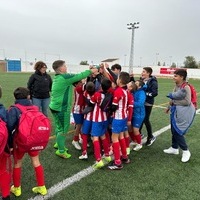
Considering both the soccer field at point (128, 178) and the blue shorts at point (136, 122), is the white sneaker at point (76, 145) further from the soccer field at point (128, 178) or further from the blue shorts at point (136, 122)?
the blue shorts at point (136, 122)

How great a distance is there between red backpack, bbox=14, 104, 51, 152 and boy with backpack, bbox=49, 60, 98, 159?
51.2 inches

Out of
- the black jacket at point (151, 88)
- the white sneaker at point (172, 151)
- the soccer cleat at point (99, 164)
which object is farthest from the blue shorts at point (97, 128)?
the white sneaker at point (172, 151)

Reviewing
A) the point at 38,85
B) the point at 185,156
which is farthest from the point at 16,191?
the point at 38,85

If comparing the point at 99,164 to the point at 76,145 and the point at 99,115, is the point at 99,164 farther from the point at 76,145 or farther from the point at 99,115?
the point at 76,145

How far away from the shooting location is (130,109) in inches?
182

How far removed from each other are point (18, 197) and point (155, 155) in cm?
288

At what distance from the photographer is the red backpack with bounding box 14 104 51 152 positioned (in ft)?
9.63

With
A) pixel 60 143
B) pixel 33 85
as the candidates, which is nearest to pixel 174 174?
pixel 60 143

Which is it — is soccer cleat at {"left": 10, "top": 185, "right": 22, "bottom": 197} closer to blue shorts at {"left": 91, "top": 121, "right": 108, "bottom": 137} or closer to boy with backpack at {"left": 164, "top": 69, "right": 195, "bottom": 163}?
blue shorts at {"left": 91, "top": 121, "right": 108, "bottom": 137}

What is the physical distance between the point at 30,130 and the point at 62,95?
1.62 meters

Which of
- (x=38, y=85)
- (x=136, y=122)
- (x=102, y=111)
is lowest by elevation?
(x=136, y=122)

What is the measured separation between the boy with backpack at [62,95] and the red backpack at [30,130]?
130 centimetres

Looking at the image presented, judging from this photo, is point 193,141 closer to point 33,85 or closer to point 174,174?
point 174,174

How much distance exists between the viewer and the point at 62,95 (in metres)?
4.48
